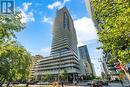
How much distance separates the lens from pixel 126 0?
30.0 feet

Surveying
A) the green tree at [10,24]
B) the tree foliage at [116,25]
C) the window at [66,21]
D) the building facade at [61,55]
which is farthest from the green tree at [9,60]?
the window at [66,21]

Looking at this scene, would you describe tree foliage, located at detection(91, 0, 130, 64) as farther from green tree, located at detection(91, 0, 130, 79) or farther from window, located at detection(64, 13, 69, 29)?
window, located at detection(64, 13, 69, 29)

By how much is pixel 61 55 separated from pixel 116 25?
405 ft

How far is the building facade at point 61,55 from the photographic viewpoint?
123500 millimetres

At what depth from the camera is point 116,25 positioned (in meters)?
9.84

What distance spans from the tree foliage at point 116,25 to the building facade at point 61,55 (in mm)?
107715

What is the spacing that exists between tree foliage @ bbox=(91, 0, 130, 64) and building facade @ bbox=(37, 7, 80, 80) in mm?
107715

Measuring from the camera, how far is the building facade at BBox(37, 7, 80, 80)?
123500 mm

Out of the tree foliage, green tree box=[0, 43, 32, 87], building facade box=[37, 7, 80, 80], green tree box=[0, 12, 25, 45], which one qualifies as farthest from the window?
the tree foliage

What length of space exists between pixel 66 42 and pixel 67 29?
1920cm

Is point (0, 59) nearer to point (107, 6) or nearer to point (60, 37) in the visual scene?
point (107, 6)

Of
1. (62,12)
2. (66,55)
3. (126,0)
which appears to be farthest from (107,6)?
(62,12)

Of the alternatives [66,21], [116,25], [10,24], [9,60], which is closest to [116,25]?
[116,25]

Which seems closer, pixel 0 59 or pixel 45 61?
pixel 0 59
